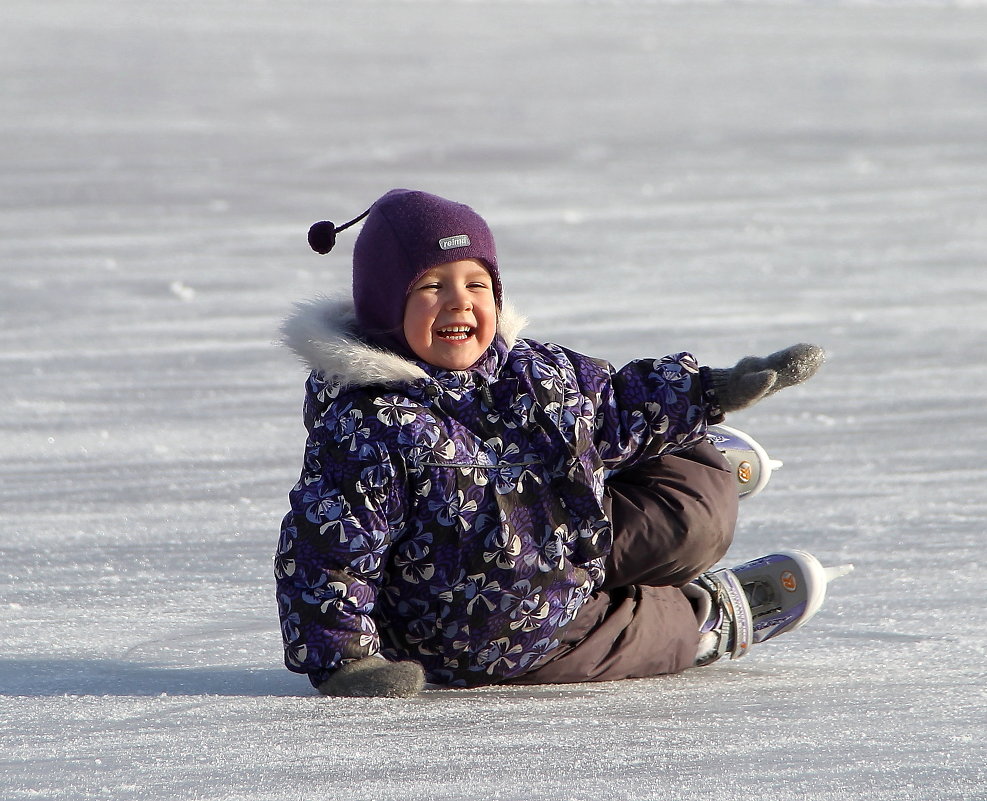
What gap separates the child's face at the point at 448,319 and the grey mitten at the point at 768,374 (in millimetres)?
404

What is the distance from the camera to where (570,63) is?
13.5 m

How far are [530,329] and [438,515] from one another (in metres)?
3.09

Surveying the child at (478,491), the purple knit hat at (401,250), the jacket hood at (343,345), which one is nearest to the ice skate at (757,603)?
the child at (478,491)

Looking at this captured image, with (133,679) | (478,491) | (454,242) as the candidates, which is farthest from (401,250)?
(133,679)

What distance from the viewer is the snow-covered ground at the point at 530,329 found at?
2139mm

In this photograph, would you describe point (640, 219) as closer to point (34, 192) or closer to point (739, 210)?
point (739, 210)

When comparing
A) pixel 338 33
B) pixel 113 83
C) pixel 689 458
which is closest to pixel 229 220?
pixel 113 83

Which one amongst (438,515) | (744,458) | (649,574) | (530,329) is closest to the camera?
(438,515)

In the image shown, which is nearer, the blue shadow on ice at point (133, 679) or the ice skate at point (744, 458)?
the blue shadow on ice at point (133, 679)

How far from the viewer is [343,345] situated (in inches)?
99.0

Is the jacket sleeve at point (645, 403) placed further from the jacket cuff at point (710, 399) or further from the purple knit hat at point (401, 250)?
the purple knit hat at point (401, 250)

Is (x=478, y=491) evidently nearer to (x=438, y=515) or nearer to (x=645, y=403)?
(x=438, y=515)

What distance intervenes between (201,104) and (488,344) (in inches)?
352

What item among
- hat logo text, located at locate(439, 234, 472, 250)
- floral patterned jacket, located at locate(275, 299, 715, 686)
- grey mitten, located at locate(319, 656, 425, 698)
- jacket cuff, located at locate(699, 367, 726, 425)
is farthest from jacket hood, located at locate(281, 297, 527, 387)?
grey mitten, located at locate(319, 656, 425, 698)
